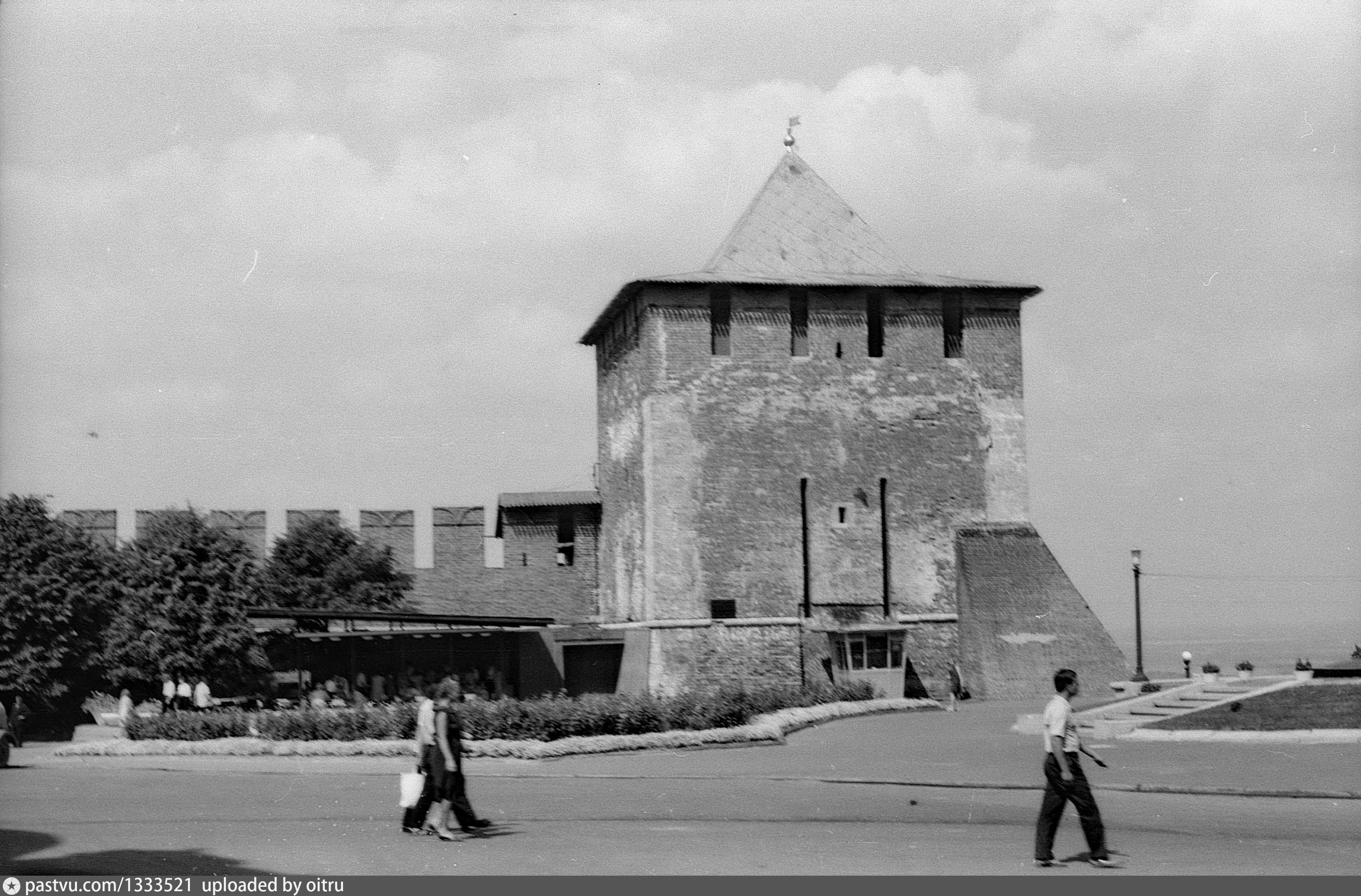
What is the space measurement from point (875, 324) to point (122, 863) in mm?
33263

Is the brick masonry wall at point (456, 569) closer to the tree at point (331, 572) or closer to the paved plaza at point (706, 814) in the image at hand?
the tree at point (331, 572)

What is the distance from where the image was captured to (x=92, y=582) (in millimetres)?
36844

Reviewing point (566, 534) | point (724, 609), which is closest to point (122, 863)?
point (724, 609)

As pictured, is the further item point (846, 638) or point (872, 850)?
point (846, 638)

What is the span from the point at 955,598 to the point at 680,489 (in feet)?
24.0

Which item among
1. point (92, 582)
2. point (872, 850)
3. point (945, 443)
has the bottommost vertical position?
point (872, 850)

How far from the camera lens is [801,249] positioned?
4512cm

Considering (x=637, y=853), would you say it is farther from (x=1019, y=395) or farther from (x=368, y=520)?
(x=368, y=520)

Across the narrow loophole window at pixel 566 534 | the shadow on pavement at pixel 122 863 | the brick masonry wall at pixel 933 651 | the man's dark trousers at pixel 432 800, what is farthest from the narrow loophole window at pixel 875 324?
the shadow on pavement at pixel 122 863

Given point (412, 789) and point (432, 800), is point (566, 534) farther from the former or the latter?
point (412, 789)

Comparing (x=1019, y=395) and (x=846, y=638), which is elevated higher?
(x=1019, y=395)

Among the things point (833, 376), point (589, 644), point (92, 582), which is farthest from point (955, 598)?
point (92, 582)

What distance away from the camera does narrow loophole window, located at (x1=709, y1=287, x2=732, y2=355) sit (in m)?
43.3

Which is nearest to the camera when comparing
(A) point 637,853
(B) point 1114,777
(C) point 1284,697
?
(A) point 637,853
